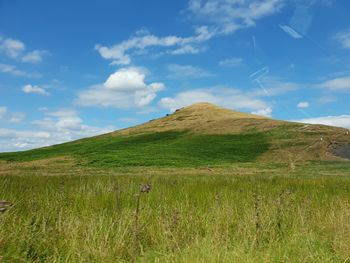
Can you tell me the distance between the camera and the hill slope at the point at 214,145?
53.0 m

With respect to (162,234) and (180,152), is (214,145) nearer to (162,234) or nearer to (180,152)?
(180,152)

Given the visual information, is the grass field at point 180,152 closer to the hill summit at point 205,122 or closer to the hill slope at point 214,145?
the hill slope at point 214,145

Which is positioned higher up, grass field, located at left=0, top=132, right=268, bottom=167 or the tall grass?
grass field, located at left=0, top=132, right=268, bottom=167

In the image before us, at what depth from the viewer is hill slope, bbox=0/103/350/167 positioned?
5303cm

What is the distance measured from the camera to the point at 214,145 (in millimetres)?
67500

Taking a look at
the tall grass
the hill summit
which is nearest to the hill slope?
the hill summit

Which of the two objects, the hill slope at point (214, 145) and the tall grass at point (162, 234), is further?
the hill slope at point (214, 145)

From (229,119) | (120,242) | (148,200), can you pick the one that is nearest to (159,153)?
(229,119)

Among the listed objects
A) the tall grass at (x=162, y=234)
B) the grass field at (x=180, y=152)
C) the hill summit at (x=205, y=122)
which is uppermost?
the hill summit at (x=205, y=122)

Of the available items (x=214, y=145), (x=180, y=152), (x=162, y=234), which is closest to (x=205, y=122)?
(x=214, y=145)

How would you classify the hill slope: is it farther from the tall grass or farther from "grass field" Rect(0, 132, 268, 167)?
the tall grass

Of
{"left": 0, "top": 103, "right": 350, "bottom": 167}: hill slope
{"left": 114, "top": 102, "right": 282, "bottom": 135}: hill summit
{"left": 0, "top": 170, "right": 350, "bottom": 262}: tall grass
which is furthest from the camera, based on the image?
{"left": 114, "top": 102, "right": 282, "bottom": 135}: hill summit

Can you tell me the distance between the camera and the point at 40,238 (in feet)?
20.7

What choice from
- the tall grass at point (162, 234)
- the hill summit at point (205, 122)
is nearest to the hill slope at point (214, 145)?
the hill summit at point (205, 122)
